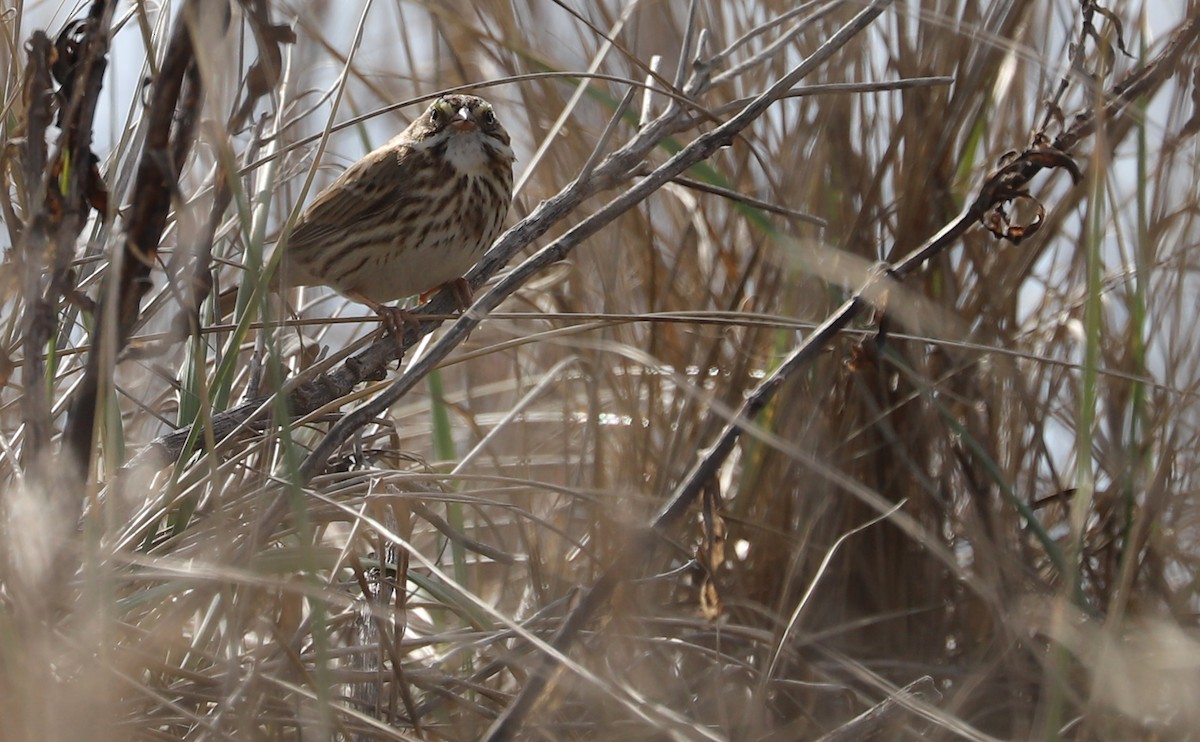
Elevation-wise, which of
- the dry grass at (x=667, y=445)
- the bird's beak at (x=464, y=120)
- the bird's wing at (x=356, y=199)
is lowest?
the dry grass at (x=667, y=445)

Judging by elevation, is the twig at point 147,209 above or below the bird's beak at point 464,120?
below

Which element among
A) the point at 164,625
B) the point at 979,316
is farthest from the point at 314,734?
the point at 979,316

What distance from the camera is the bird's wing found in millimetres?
3262

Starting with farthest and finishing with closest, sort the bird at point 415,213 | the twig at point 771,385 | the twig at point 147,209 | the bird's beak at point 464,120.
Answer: the bird's beak at point 464,120, the bird at point 415,213, the twig at point 771,385, the twig at point 147,209

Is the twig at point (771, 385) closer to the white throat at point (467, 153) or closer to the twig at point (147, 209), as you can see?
the twig at point (147, 209)

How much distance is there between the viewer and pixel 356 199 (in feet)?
10.8

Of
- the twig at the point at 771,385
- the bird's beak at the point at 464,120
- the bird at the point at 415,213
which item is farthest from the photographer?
the bird's beak at the point at 464,120

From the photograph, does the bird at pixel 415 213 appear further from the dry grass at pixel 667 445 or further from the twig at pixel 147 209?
the twig at pixel 147 209

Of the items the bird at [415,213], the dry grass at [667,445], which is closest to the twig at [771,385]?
the dry grass at [667,445]

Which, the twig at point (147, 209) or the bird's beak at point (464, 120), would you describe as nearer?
the twig at point (147, 209)

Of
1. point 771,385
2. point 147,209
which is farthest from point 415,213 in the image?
point 147,209

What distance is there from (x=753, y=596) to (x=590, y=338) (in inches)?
32.4

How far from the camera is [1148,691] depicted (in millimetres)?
2100

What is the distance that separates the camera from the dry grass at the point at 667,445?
1.72m
